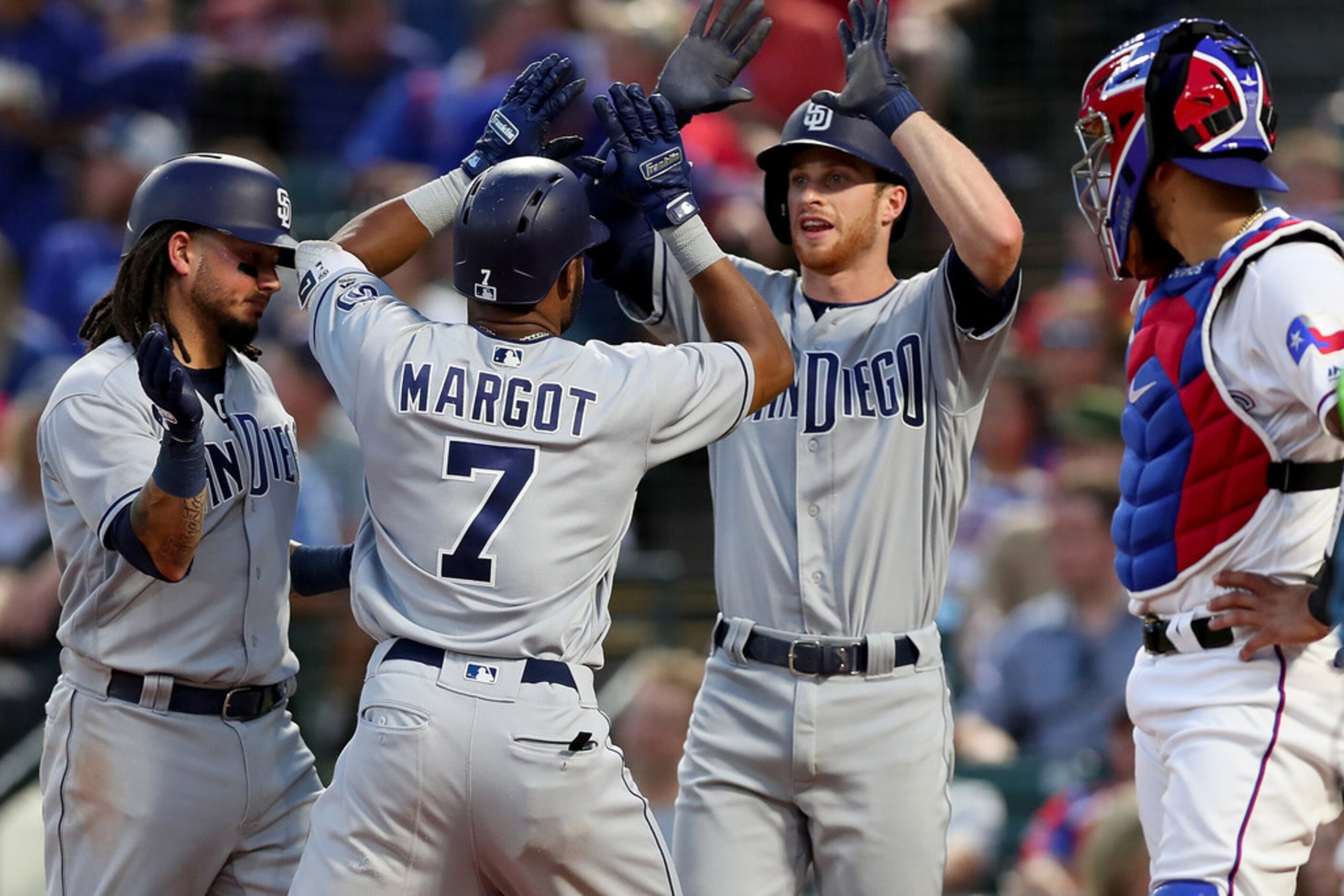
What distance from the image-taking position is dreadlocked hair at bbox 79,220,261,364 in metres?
4.10

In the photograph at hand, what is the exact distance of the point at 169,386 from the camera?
3.57 meters

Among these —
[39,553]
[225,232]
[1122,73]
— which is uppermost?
[1122,73]

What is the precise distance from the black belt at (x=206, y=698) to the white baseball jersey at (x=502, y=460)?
0.52 meters

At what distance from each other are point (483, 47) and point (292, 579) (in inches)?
235

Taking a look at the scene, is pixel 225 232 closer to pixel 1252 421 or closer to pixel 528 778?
pixel 528 778

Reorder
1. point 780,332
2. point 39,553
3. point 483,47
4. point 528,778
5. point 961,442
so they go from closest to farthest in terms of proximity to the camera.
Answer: point 528,778 < point 780,332 < point 961,442 < point 39,553 < point 483,47

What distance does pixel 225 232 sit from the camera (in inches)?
161

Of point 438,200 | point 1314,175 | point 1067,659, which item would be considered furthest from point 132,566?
point 1314,175

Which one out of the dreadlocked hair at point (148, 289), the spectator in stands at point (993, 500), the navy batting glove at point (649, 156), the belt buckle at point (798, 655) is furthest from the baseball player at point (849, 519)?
the spectator in stands at point (993, 500)

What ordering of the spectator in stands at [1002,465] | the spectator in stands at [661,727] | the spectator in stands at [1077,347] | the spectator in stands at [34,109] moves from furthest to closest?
the spectator in stands at [34,109] < the spectator in stands at [1077,347] < the spectator in stands at [1002,465] < the spectator in stands at [661,727]

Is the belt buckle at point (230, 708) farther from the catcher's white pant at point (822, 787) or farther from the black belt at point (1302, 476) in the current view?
the black belt at point (1302, 476)

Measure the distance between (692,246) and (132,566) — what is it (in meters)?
1.35

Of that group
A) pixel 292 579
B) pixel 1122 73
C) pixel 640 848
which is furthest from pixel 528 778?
pixel 1122 73

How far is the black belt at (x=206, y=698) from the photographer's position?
13.0ft
